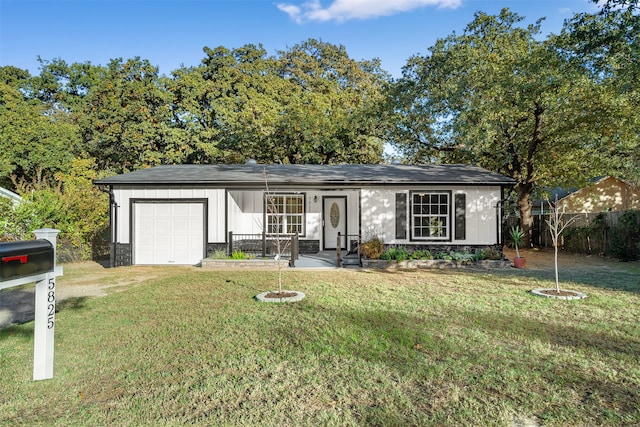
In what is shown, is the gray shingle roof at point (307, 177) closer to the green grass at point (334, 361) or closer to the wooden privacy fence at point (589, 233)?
the wooden privacy fence at point (589, 233)

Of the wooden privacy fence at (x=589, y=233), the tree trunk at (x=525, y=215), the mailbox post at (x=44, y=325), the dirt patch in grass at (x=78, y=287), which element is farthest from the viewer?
the tree trunk at (x=525, y=215)

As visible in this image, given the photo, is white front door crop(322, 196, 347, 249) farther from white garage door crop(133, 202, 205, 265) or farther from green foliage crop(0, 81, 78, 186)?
green foliage crop(0, 81, 78, 186)

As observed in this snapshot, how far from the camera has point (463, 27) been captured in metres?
17.8

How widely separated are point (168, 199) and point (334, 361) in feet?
32.0

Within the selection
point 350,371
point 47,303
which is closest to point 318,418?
point 350,371

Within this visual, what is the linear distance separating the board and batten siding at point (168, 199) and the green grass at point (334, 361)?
16.2ft

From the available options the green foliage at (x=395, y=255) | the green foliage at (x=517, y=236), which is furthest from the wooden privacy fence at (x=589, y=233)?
→ the green foliage at (x=395, y=255)

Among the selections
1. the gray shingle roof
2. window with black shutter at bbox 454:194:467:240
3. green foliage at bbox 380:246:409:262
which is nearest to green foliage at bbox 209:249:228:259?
the gray shingle roof

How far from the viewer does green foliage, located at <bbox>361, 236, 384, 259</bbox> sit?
11.4 metres

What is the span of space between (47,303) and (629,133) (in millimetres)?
17646

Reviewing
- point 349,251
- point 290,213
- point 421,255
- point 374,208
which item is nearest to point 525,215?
point 421,255

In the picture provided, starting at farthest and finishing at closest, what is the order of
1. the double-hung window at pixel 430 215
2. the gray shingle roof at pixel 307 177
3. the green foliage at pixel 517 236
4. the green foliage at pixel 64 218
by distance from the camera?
the double-hung window at pixel 430 215
the gray shingle roof at pixel 307 177
the green foliage at pixel 517 236
the green foliage at pixel 64 218

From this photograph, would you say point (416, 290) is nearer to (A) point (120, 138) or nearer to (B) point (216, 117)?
(B) point (216, 117)

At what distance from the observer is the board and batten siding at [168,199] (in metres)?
12.2
